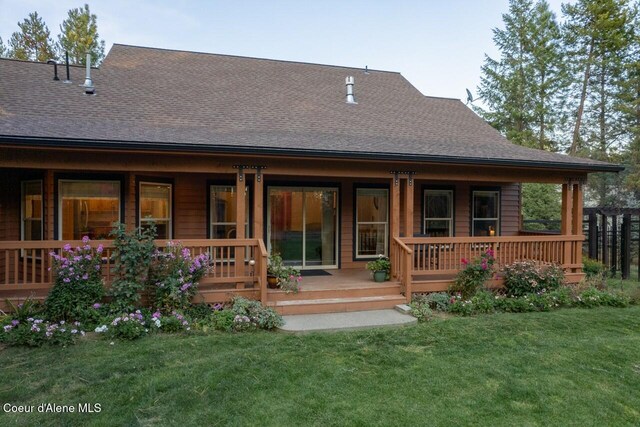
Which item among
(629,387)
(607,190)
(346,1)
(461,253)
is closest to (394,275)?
(461,253)

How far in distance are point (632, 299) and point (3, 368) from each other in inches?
374

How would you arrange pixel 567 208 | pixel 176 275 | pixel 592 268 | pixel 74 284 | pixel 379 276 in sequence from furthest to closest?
pixel 592 268 < pixel 567 208 < pixel 379 276 < pixel 176 275 < pixel 74 284

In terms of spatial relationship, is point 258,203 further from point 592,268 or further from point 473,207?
point 592,268

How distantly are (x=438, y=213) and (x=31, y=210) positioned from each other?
853 cm

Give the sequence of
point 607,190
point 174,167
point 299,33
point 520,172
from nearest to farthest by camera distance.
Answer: point 174,167
point 520,172
point 299,33
point 607,190

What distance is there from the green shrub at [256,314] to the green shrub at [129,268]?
1.36 metres

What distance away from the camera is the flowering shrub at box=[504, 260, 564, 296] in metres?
7.46

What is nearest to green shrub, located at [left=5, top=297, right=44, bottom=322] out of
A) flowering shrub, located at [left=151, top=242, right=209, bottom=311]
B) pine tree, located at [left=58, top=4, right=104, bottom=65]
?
flowering shrub, located at [left=151, top=242, right=209, bottom=311]

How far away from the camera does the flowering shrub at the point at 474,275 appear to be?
723cm

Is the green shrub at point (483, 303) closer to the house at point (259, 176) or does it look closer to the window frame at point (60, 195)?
the house at point (259, 176)

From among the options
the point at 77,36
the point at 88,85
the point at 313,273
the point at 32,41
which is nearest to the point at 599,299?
the point at 313,273

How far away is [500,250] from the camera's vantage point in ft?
26.2

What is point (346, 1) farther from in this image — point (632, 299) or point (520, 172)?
point (632, 299)

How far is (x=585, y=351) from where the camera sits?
5004mm
